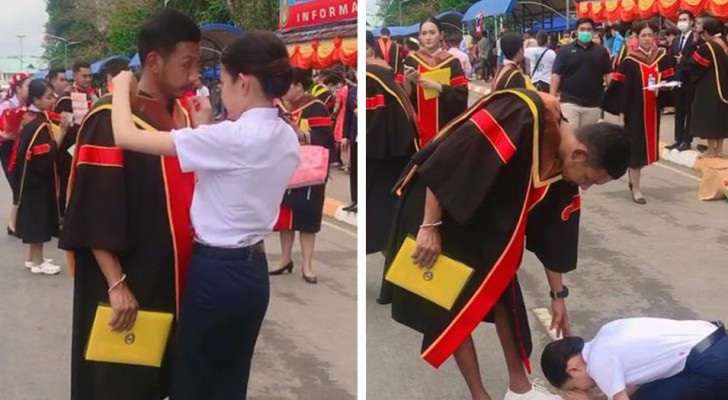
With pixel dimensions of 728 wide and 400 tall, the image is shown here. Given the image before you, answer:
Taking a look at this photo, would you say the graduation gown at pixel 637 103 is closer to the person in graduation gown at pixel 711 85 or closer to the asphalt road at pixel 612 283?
the asphalt road at pixel 612 283

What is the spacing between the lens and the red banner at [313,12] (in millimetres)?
1859

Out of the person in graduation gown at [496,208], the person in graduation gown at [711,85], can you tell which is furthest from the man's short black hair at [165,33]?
the person in graduation gown at [711,85]

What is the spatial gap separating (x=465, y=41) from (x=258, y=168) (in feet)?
10.1

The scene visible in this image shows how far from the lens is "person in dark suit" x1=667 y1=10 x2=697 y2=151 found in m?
4.79

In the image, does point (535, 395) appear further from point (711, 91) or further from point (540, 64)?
point (540, 64)

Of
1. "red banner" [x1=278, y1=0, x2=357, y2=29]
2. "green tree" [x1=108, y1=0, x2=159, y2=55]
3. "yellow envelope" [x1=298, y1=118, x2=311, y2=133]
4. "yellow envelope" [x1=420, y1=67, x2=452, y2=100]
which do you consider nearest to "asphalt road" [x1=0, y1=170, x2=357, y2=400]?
"yellow envelope" [x1=298, y1=118, x2=311, y2=133]

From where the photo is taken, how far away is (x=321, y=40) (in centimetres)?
192

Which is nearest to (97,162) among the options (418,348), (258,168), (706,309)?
(258,168)

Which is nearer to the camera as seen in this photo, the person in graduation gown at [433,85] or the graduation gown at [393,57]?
the graduation gown at [393,57]

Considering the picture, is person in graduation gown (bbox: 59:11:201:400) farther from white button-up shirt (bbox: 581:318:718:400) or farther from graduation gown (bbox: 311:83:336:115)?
graduation gown (bbox: 311:83:336:115)

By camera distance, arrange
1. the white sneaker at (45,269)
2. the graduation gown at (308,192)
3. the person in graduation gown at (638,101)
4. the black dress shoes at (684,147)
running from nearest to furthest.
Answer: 1. the graduation gown at (308,192)
2. the white sneaker at (45,269)
3. the person in graduation gown at (638,101)
4. the black dress shoes at (684,147)

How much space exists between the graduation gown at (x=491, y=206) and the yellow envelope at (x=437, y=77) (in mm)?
1095

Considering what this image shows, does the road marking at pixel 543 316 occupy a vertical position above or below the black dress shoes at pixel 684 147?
below

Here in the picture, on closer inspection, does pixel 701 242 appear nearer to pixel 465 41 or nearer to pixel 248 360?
pixel 465 41
